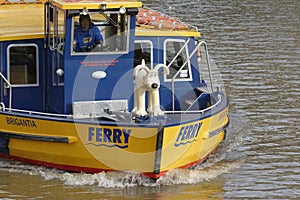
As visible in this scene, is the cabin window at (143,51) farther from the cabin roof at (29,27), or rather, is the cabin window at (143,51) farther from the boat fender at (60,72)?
the boat fender at (60,72)

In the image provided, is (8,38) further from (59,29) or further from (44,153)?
(44,153)

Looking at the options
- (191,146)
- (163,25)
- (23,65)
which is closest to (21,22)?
(23,65)

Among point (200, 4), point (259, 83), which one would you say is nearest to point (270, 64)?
point (259, 83)

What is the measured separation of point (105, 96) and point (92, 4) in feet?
5.10

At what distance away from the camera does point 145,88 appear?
13.6 m

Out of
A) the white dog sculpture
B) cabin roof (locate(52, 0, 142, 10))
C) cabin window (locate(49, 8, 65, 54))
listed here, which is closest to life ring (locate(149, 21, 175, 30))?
cabin roof (locate(52, 0, 142, 10))

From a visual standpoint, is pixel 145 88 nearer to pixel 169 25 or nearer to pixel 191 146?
pixel 191 146

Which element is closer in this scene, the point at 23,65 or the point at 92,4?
the point at 92,4

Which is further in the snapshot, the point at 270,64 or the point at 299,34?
the point at 299,34

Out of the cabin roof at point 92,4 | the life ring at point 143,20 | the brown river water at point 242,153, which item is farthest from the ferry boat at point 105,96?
the life ring at point 143,20

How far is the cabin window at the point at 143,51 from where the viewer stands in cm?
1550

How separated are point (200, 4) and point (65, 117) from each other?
21001 mm

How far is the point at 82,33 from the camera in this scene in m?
14.3

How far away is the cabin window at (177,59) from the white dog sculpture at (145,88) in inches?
80.2
